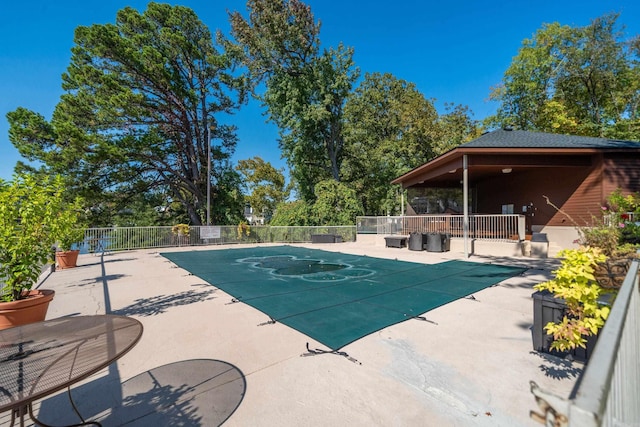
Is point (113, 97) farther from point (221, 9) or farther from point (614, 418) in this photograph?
point (614, 418)

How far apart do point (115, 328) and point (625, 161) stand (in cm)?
1468

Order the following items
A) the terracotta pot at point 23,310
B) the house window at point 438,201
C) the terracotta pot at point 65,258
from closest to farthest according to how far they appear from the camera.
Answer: the terracotta pot at point 23,310 < the terracotta pot at point 65,258 < the house window at point 438,201

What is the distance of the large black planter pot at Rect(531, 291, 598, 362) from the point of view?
2.79m

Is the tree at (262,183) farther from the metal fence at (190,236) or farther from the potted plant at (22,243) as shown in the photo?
the potted plant at (22,243)

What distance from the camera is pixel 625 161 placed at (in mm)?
9625

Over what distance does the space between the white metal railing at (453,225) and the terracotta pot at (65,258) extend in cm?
1299

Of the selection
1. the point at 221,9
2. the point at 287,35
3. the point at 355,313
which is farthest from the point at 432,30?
the point at 355,313

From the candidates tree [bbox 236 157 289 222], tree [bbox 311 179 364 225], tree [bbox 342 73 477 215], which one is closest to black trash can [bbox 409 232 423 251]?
tree [bbox 311 179 364 225]

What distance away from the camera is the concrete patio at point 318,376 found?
2.10 meters

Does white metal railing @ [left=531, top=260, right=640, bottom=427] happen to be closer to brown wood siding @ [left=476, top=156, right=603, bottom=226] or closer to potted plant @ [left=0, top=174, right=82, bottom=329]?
potted plant @ [left=0, top=174, right=82, bottom=329]

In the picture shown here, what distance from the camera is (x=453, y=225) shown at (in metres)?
12.9

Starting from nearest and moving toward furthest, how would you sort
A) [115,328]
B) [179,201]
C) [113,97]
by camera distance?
[115,328] < [113,97] < [179,201]

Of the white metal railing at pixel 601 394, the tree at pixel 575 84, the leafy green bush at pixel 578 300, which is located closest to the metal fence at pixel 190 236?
the leafy green bush at pixel 578 300

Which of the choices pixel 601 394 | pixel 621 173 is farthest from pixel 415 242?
pixel 601 394
